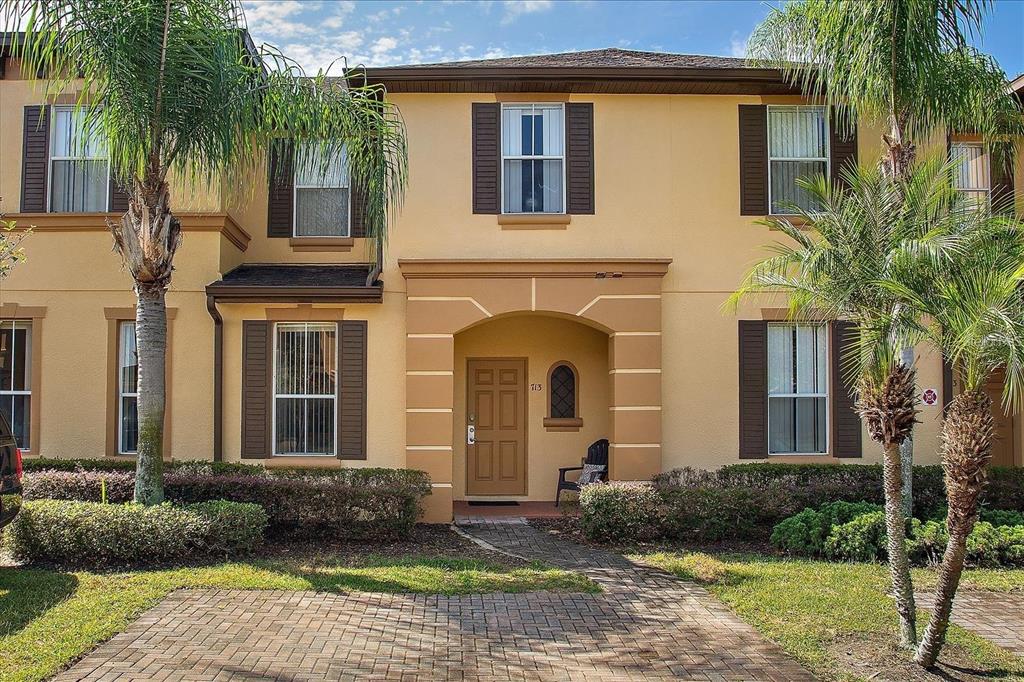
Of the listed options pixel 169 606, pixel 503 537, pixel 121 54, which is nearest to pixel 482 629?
pixel 169 606

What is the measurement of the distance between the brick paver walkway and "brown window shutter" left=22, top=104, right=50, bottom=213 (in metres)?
12.2

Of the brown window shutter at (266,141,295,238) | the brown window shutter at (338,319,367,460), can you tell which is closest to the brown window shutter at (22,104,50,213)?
the brown window shutter at (266,141,295,238)

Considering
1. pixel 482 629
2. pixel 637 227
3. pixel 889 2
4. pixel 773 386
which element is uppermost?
pixel 889 2

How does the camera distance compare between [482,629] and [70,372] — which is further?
[70,372]

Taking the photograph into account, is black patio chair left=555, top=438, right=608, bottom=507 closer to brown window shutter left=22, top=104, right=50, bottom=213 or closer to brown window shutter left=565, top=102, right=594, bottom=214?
brown window shutter left=565, top=102, right=594, bottom=214

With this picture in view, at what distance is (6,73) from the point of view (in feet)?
40.5

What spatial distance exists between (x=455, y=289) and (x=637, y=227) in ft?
9.03

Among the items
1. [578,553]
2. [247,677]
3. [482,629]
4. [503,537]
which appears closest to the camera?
[247,677]

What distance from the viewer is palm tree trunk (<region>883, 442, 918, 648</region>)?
20.6ft

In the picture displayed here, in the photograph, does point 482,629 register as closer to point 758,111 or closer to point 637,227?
point 637,227

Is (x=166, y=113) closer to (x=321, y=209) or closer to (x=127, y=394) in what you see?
(x=321, y=209)

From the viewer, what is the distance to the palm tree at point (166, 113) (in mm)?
8430

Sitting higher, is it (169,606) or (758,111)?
(758,111)

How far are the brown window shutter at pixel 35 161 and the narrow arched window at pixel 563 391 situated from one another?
790 cm
